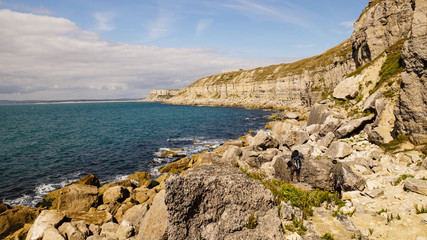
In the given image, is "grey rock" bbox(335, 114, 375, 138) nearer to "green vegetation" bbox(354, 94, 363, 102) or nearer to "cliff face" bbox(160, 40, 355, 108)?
"green vegetation" bbox(354, 94, 363, 102)

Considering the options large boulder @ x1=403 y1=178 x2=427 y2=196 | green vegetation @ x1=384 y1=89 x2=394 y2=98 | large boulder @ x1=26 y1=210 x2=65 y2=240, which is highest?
green vegetation @ x1=384 y1=89 x2=394 y2=98

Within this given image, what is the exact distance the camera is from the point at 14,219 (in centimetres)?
1455

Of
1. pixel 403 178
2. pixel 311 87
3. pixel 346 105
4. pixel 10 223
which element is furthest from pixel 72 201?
pixel 311 87

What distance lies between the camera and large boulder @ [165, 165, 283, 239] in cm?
678

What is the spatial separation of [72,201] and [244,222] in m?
14.8

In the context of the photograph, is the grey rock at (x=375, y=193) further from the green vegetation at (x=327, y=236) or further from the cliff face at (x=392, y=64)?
the cliff face at (x=392, y=64)

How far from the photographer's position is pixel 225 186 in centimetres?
728

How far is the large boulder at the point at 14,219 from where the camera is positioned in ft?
45.9

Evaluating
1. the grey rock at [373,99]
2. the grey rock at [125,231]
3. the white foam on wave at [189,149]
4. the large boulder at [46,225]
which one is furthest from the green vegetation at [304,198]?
the white foam on wave at [189,149]

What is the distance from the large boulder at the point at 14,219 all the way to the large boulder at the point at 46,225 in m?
4.69

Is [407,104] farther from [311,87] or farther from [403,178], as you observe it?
[311,87]

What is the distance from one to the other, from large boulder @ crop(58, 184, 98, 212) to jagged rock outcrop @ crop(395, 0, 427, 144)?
79.1 ft

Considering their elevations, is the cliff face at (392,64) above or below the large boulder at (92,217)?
above

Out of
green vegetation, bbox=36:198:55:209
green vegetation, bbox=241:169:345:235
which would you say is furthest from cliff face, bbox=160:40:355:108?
green vegetation, bbox=36:198:55:209
